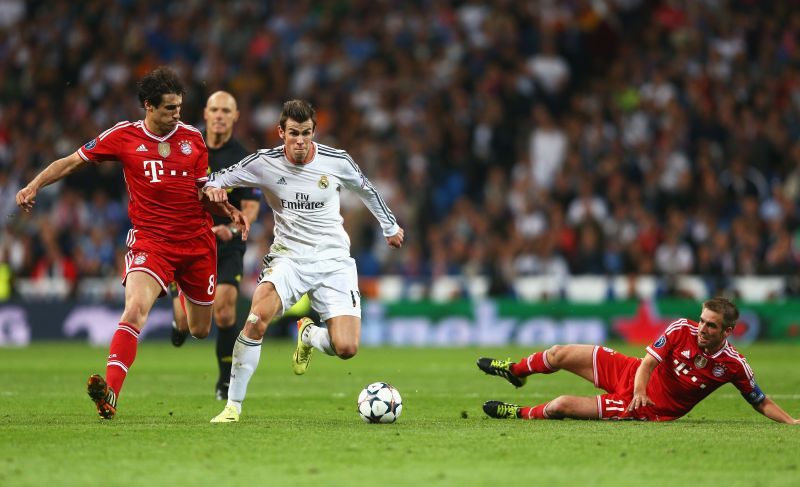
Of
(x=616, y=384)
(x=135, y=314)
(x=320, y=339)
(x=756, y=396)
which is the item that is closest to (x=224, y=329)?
(x=320, y=339)

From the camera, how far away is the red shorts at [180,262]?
9156mm

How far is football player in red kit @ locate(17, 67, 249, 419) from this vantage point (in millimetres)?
8984

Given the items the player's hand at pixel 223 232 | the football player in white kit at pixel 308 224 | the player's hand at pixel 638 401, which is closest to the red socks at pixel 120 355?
the football player in white kit at pixel 308 224

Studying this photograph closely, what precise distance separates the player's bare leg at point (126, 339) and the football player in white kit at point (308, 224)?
782 mm

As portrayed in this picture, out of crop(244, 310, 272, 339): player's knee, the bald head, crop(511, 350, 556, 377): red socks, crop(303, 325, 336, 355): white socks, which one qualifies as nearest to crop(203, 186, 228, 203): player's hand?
crop(244, 310, 272, 339): player's knee

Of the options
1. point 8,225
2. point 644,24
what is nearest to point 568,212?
point 644,24

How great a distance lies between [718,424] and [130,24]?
19018 millimetres

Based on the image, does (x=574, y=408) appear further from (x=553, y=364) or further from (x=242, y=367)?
(x=242, y=367)

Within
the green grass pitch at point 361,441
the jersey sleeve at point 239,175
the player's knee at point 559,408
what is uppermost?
the jersey sleeve at point 239,175

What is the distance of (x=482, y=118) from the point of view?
74.3 ft

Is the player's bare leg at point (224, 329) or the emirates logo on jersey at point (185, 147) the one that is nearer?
the emirates logo on jersey at point (185, 147)

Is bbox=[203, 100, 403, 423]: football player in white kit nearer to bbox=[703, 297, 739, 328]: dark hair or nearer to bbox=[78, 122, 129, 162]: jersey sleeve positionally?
bbox=[78, 122, 129, 162]: jersey sleeve

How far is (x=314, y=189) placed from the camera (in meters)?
9.42

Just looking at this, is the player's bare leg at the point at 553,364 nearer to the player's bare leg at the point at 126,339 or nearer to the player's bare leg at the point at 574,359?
the player's bare leg at the point at 574,359
